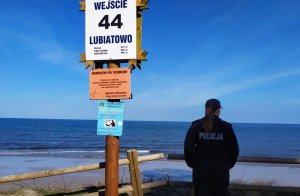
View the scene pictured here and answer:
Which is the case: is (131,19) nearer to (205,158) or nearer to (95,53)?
(95,53)

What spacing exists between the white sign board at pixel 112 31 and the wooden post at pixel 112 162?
17 centimetres

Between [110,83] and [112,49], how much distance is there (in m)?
0.38

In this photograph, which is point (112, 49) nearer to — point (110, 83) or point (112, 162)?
point (110, 83)

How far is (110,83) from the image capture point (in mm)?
4254

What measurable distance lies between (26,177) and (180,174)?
9.45m

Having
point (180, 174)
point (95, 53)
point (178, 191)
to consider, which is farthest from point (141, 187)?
point (180, 174)

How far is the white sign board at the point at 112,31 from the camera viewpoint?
423 cm

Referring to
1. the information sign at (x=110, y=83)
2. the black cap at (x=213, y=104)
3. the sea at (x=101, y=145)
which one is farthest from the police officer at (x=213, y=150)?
the sea at (x=101, y=145)

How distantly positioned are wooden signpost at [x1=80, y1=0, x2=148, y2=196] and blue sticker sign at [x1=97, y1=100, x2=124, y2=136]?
6 centimetres

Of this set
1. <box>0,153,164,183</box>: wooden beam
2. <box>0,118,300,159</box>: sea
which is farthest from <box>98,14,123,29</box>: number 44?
<box>0,118,300,159</box>: sea

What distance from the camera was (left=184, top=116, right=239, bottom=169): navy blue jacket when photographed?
4758mm

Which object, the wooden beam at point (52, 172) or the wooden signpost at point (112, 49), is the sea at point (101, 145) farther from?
the wooden signpost at point (112, 49)

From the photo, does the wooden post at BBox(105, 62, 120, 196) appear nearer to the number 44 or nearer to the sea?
the number 44

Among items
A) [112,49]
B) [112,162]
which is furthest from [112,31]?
[112,162]
